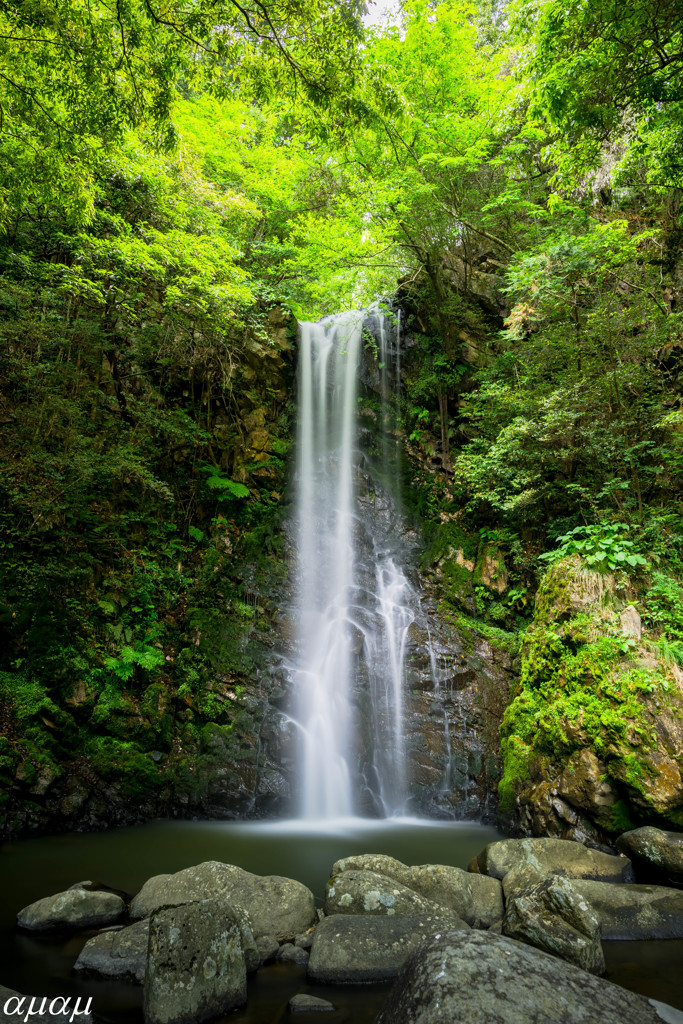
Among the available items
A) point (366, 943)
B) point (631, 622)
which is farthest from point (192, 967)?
point (631, 622)

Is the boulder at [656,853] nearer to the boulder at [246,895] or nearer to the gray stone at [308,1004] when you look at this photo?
the boulder at [246,895]

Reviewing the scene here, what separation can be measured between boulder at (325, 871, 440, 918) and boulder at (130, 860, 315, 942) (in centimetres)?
22

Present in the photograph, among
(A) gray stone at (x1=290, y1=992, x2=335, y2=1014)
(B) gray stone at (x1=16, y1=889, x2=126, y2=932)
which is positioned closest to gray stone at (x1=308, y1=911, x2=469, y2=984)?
(A) gray stone at (x1=290, y1=992, x2=335, y2=1014)

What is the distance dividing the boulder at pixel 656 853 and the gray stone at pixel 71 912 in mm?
4492

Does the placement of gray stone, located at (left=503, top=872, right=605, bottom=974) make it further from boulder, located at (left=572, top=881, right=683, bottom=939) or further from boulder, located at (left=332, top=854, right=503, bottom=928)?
boulder, located at (left=332, top=854, right=503, bottom=928)

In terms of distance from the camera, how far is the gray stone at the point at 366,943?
331 centimetres

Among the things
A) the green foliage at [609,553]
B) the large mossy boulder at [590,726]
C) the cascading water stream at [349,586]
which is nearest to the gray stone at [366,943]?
the large mossy boulder at [590,726]

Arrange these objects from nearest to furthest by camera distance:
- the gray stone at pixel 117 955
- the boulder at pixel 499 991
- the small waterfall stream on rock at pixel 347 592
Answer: the boulder at pixel 499 991 → the gray stone at pixel 117 955 → the small waterfall stream on rock at pixel 347 592

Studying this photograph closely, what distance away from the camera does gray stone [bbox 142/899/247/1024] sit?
2826 millimetres

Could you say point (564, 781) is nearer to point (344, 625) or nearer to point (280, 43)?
point (344, 625)

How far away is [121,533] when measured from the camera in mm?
9078

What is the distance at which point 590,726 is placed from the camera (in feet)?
18.7

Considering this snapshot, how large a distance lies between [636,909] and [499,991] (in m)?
2.40

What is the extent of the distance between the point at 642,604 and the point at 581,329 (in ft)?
17.0
